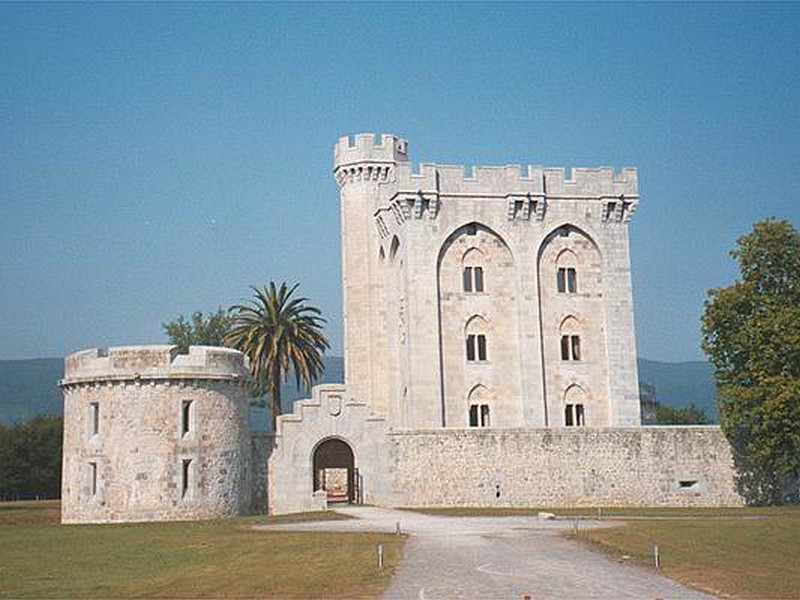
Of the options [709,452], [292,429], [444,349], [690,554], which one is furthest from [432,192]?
[690,554]

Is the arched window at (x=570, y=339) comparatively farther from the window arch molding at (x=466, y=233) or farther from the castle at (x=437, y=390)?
the window arch molding at (x=466, y=233)

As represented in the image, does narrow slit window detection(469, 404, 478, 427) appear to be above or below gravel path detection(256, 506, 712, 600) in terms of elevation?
above

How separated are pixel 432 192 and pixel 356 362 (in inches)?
453

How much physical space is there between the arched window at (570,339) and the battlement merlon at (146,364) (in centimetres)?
1975

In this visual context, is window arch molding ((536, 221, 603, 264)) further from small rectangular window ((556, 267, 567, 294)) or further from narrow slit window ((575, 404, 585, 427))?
narrow slit window ((575, 404, 585, 427))

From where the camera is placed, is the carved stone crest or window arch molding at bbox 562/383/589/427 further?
window arch molding at bbox 562/383/589/427

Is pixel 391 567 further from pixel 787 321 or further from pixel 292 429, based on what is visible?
pixel 787 321

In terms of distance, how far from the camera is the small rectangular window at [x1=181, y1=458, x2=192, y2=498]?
145 feet

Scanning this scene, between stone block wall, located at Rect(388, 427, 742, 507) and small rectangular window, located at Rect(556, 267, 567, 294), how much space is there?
1080 cm

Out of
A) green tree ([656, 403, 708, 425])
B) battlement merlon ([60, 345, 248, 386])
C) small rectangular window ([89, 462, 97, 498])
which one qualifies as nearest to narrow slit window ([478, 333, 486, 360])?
battlement merlon ([60, 345, 248, 386])

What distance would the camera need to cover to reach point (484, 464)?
48312 mm

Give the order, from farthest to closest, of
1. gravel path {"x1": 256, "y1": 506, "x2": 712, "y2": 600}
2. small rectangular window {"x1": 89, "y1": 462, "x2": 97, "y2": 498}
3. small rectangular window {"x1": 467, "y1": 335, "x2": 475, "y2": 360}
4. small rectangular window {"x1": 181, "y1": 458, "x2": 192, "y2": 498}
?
small rectangular window {"x1": 467, "y1": 335, "x2": 475, "y2": 360} < small rectangular window {"x1": 89, "y1": 462, "x2": 97, "y2": 498} < small rectangular window {"x1": 181, "y1": 458, "x2": 192, "y2": 498} < gravel path {"x1": 256, "y1": 506, "x2": 712, "y2": 600}

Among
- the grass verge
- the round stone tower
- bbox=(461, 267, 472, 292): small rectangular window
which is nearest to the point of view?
the grass verge

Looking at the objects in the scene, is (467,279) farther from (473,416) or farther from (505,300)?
(473,416)
